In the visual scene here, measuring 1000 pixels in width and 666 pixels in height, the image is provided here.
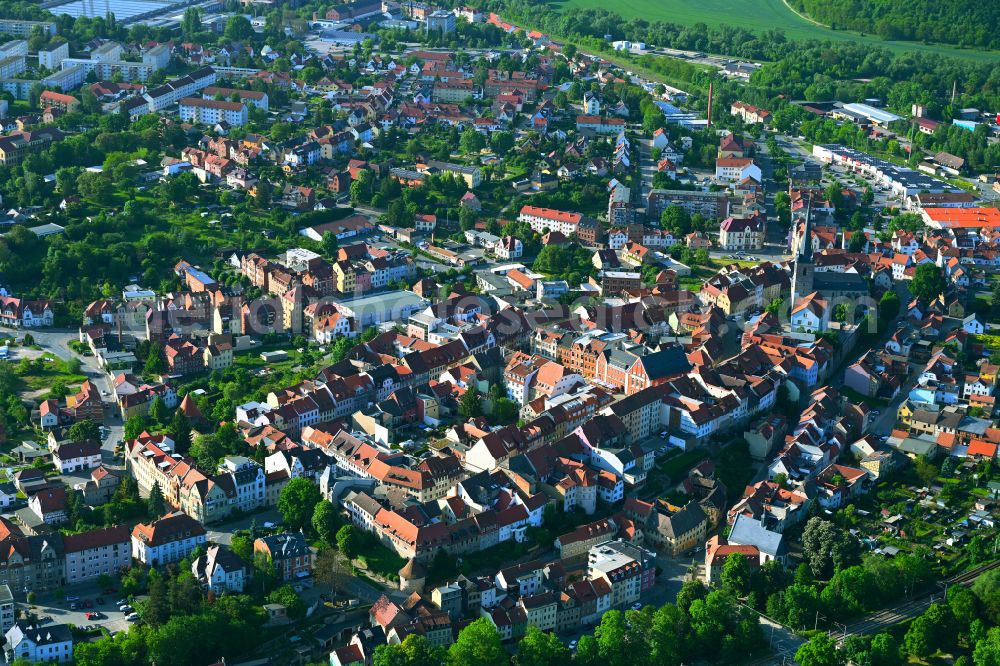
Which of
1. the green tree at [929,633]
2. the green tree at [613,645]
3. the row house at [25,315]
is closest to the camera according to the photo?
the green tree at [613,645]

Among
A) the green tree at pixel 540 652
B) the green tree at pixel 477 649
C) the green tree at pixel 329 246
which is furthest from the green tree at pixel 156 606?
the green tree at pixel 329 246

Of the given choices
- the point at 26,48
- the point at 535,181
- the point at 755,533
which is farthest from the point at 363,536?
the point at 26,48

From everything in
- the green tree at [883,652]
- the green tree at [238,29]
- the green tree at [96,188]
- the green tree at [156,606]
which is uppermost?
the green tree at [238,29]

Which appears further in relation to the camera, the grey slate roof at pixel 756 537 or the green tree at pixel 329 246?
the green tree at pixel 329 246

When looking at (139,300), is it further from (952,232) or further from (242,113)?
(952,232)

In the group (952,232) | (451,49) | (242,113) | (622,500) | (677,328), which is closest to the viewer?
(622,500)

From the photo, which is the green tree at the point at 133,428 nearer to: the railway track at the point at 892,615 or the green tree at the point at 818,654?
the railway track at the point at 892,615

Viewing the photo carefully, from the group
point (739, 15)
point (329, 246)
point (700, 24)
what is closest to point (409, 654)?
point (329, 246)

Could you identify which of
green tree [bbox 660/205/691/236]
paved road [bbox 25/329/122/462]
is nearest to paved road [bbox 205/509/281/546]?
paved road [bbox 25/329/122/462]
